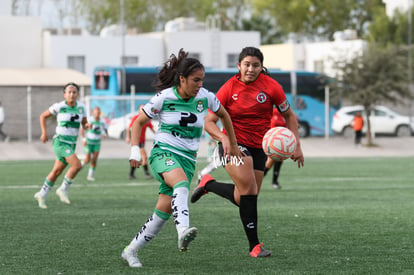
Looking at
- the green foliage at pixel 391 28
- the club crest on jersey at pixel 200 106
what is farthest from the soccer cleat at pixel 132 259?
the green foliage at pixel 391 28

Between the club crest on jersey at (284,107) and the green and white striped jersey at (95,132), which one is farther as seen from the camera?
the green and white striped jersey at (95,132)

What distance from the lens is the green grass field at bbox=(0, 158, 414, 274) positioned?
8398 mm

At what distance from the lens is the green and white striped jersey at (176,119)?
320 inches

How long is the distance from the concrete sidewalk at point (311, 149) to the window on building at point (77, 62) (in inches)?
599

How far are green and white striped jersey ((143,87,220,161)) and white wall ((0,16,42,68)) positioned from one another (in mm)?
45753

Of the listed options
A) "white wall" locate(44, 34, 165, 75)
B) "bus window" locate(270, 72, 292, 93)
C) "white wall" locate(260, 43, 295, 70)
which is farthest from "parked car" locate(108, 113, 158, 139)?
"white wall" locate(260, 43, 295, 70)

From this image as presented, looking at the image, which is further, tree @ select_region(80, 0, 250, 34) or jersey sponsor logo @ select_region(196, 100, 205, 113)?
tree @ select_region(80, 0, 250, 34)

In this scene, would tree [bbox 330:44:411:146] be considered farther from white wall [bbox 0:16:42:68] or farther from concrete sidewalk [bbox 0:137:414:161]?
white wall [bbox 0:16:42:68]

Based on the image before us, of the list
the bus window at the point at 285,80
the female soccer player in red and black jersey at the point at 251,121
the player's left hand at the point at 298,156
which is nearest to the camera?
the female soccer player in red and black jersey at the point at 251,121

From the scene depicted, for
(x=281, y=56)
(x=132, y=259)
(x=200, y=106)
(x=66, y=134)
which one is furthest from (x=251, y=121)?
(x=281, y=56)

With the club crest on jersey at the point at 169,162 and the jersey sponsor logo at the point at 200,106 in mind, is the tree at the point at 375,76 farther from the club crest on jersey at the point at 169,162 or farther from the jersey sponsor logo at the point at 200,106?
the club crest on jersey at the point at 169,162

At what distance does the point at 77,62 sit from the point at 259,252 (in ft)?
153

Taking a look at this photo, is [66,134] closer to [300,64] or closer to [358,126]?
[358,126]

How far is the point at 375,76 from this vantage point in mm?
40188
